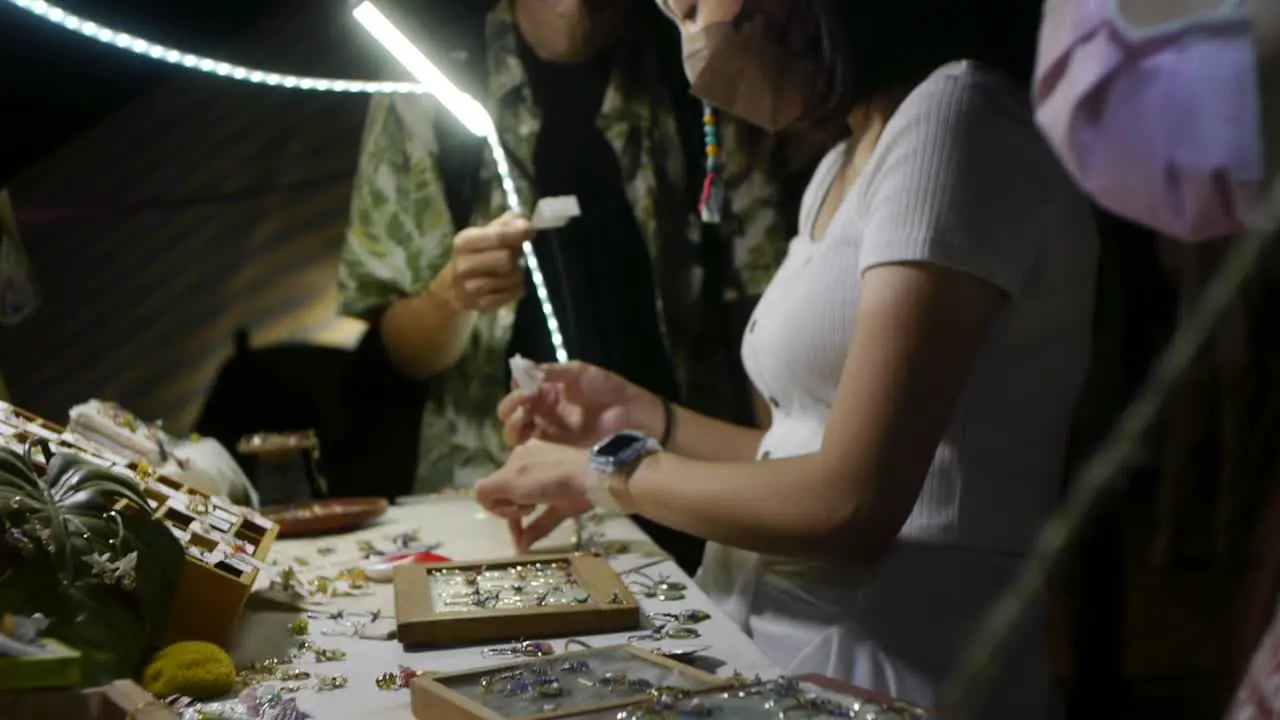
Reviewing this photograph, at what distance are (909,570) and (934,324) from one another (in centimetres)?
25

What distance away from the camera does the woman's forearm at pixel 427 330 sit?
1.86 meters

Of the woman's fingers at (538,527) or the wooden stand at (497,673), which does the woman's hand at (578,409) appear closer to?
the woman's fingers at (538,527)

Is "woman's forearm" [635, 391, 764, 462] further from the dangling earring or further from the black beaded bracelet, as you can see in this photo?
the dangling earring

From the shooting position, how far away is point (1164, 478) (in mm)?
446

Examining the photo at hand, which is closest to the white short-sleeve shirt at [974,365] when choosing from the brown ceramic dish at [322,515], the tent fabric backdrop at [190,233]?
the brown ceramic dish at [322,515]

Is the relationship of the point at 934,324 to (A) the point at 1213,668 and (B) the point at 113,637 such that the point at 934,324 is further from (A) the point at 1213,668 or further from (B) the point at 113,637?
(B) the point at 113,637

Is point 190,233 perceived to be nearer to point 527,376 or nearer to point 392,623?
point 527,376

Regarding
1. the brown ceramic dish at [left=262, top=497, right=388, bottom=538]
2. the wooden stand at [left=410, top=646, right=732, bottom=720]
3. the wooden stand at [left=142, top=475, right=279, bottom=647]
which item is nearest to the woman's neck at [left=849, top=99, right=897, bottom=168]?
the wooden stand at [left=410, top=646, right=732, bottom=720]

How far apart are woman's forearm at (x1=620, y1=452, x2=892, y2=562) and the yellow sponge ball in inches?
16.2

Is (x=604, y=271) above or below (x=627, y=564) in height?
above

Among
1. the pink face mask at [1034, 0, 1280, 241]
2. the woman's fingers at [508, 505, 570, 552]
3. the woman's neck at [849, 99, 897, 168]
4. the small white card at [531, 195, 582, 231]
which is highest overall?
the pink face mask at [1034, 0, 1280, 241]

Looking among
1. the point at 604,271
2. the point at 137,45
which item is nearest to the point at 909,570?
the point at 604,271

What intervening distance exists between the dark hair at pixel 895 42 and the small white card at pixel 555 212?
0.52m

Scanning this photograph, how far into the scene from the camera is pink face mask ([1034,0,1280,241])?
1.45 ft
